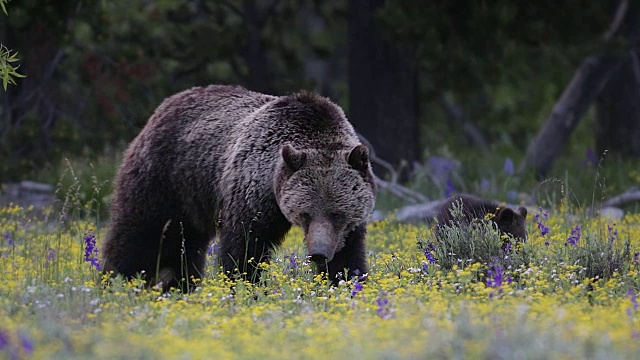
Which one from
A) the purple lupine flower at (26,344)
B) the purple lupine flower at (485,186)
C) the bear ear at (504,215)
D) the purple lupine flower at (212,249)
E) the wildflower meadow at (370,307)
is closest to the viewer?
the purple lupine flower at (26,344)

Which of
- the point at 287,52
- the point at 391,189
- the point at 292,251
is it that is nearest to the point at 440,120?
the point at 287,52

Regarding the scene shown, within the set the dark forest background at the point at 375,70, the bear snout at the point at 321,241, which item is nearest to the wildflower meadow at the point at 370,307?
the bear snout at the point at 321,241

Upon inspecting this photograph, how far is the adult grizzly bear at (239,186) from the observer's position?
25.1ft

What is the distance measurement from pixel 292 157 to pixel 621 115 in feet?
34.0

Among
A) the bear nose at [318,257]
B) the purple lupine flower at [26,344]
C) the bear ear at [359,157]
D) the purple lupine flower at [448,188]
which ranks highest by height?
the bear ear at [359,157]

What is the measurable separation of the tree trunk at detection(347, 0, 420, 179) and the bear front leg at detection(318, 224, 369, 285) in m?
7.70

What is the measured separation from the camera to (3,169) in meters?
14.9

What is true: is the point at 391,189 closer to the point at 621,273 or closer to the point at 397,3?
the point at 397,3

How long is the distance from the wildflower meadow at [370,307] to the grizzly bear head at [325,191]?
1.32 feet

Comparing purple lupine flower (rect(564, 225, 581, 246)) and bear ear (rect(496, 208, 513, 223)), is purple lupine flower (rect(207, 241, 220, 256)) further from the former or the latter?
purple lupine flower (rect(564, 225, 581, 246))

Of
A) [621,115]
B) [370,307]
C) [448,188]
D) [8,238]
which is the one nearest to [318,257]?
[370,307]

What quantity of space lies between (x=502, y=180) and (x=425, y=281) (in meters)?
7.09

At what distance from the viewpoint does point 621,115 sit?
16781 mm

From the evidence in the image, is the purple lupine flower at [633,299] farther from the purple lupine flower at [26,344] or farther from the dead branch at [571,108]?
the dead branch at [571,108]
